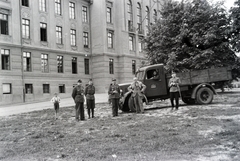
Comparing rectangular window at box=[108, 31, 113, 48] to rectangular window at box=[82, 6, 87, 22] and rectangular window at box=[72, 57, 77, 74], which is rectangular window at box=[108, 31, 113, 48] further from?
rectangular window at box=[72, 57, 77, 74]

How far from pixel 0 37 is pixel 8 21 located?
187 cm

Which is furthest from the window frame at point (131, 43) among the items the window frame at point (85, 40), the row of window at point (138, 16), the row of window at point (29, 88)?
the row of window at point (29, 88)

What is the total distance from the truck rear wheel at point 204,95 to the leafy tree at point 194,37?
7.13m

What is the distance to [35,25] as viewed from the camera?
92.3 feet

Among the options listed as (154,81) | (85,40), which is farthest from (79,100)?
(85,40)

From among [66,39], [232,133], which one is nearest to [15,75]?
[66,39]

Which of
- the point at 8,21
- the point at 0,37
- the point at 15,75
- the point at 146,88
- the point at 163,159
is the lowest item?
the point at 163,159

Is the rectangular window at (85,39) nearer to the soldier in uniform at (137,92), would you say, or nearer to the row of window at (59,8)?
the row of window at (59,8)

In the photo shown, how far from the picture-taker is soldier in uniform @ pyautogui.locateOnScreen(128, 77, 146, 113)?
13.1 metres

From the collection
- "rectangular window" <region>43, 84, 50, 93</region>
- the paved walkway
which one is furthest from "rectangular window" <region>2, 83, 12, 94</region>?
"rectangular window" <region>43, 84, 50, 93</region>

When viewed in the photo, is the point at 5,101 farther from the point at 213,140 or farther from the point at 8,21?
the point at 213,140

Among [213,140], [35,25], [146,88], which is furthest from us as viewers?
[35,25]

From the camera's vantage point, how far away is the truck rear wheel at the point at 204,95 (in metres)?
15.0

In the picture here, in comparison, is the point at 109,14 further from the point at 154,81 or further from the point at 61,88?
the point at 154,81
